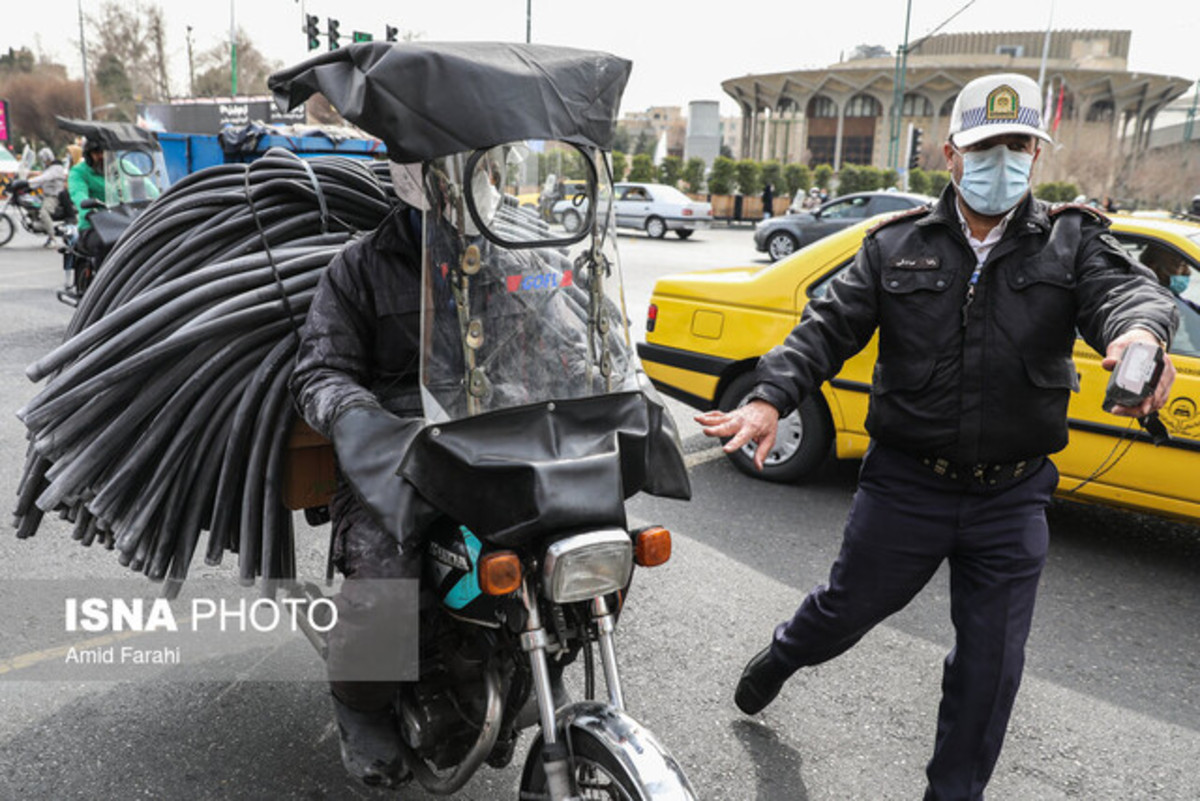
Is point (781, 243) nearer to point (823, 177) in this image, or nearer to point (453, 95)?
point (453, 95)

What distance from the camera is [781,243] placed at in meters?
20.6

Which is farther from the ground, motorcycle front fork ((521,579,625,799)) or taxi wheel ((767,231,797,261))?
motorcycle front fork ((521,579,625,799))

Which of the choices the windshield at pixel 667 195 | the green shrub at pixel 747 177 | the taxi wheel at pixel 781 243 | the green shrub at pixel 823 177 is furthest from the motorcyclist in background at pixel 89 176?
the green shrub at pixel 823 177

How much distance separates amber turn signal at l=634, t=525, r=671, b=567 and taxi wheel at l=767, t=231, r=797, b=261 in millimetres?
18848

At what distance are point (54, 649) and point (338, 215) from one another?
1.89m

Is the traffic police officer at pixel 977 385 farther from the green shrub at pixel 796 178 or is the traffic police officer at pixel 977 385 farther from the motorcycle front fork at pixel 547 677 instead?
the green shrub at pixel 796 178

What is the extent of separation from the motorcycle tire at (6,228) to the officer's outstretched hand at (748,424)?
788 inches

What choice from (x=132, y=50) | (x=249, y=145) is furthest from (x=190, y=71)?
(x=249, y=145)

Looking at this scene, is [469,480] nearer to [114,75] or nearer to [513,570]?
[513,570]

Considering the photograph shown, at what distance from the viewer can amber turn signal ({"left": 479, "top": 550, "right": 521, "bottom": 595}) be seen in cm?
194

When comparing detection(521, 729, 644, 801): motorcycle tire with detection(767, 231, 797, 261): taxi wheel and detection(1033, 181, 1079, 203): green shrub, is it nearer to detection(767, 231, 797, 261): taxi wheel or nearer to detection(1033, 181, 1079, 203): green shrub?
detection(767, 231, 797, 261): taxi wheel

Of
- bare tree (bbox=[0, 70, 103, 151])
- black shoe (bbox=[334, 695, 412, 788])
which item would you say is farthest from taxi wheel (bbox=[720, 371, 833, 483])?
bare tree (bbox=[0, 70, 103, 151])

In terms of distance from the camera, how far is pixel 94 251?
8.26 metres

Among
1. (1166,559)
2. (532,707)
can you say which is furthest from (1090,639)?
(532,707)
